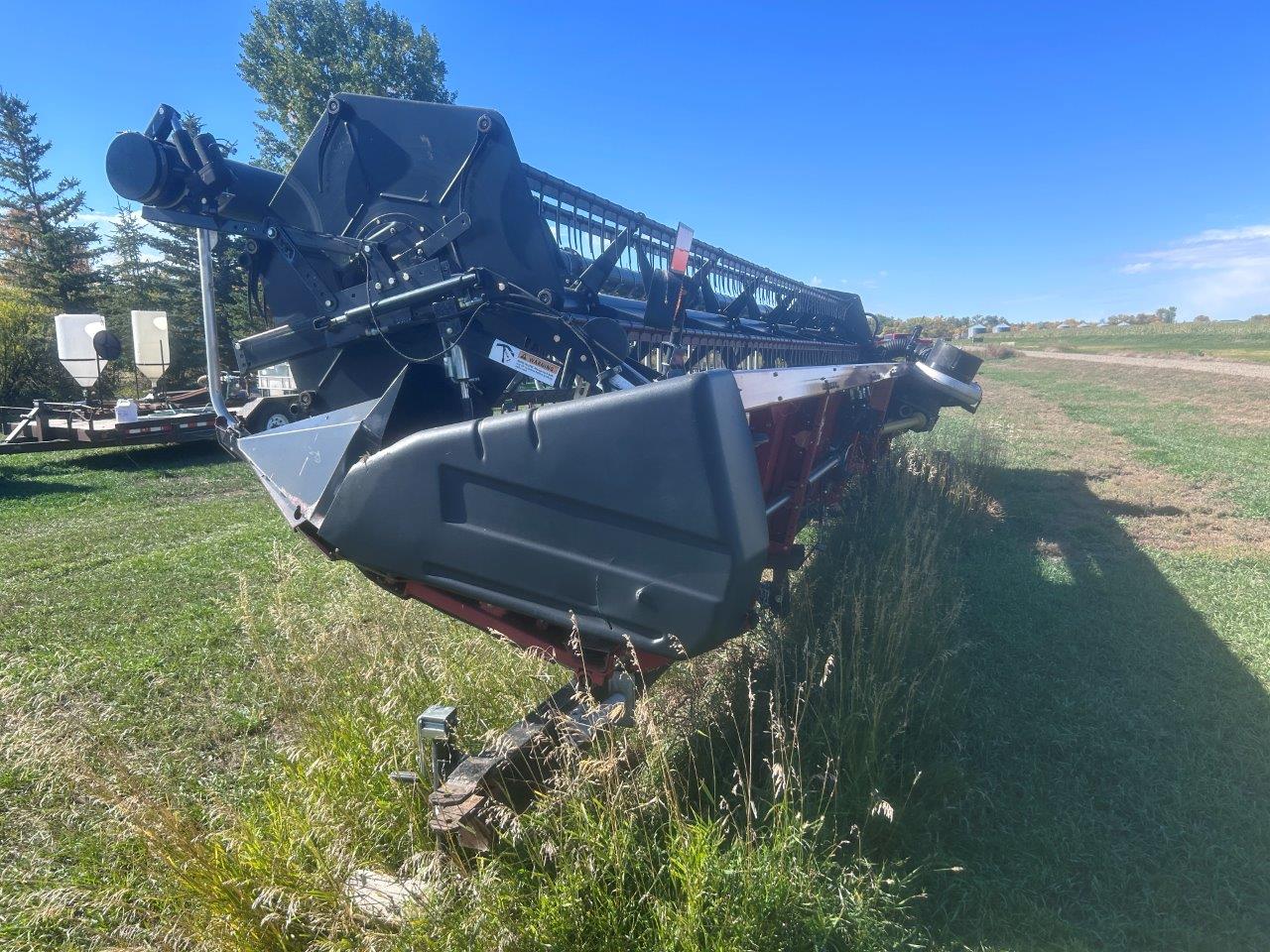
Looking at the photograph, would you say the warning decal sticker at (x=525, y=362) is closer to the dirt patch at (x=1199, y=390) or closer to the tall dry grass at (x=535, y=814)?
the tall dry grass at (x=535, y=814)

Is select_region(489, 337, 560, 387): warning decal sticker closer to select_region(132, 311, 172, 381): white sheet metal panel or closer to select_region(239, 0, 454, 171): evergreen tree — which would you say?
select_region(132, 311, 172, 381): white sheet metal panel

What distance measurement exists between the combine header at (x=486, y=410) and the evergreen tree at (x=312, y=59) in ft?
100

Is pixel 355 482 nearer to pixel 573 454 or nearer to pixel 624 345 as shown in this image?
pixel 573 454

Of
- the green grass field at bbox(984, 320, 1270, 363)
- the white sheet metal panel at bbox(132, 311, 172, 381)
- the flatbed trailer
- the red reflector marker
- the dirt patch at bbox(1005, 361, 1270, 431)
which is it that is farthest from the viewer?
the green grass field at bbox(984, 320, 1270, 363)

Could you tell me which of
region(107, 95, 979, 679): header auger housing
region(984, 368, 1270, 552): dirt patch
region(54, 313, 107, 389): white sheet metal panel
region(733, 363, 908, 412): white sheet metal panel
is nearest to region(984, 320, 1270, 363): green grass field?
region(984, 368, 1270, 552): dirt patch

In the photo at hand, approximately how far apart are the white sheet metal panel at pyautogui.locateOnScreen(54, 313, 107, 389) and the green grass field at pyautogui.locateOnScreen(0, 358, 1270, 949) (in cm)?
752

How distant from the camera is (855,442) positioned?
7.20m

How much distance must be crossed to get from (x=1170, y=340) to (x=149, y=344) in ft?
184

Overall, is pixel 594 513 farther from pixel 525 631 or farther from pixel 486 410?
pixel 486 410

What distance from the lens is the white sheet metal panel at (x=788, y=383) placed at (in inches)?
104

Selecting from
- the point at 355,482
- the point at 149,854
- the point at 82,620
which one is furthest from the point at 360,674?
the point at 82,620

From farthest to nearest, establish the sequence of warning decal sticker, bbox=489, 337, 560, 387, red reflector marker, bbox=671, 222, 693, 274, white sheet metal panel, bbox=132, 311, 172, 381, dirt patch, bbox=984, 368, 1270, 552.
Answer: white sheet metal panel, bbox=132, 311, 172, 381 < dirt patch, bbox=984, 368, 1270, 552 < red reflector marker, bbox=671, 222, 693, 274 < warning decal sticker, bbox=489, 337, 560, 387

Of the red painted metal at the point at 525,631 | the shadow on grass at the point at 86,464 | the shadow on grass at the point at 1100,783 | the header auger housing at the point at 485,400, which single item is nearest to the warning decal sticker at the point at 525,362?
the header auger housing at the point at 485,400

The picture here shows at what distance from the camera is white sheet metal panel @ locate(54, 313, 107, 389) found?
40.8ft
